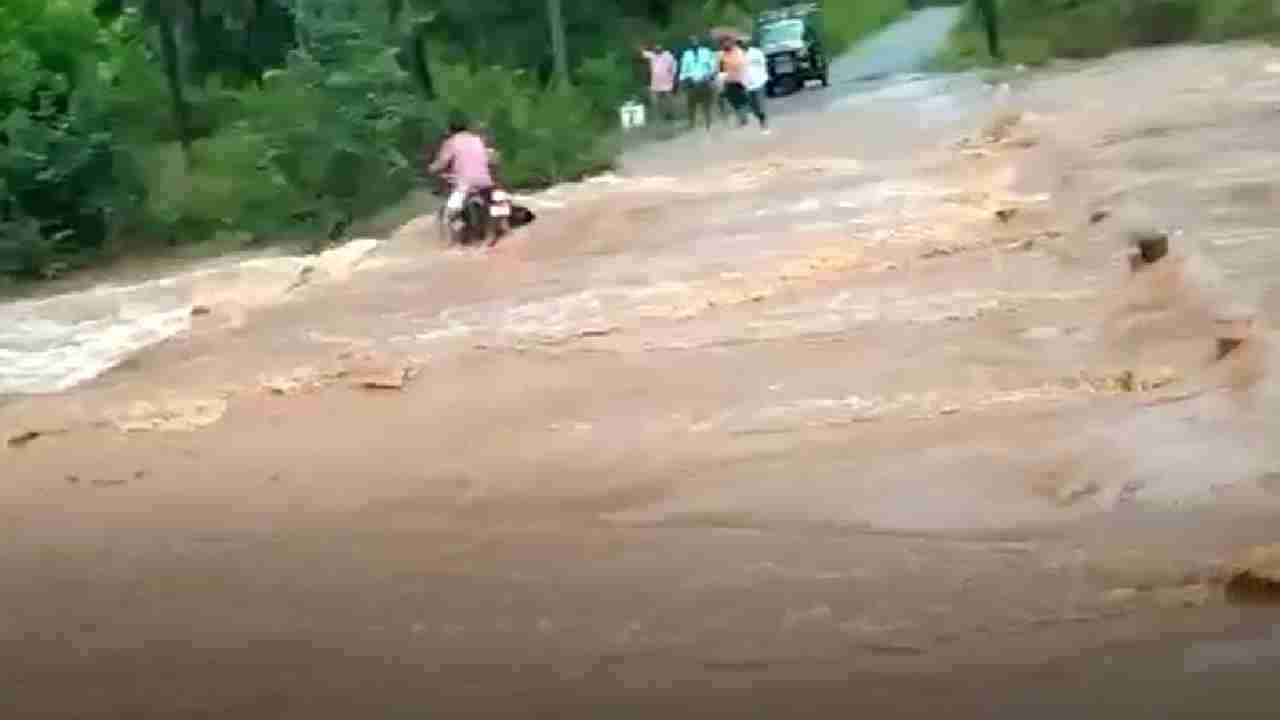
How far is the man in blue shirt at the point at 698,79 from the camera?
3691cm

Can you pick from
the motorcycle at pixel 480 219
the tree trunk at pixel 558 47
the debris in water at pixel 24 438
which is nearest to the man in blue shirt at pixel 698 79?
the tree trunk at pixel 558 47

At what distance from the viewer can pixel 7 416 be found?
15164 mm

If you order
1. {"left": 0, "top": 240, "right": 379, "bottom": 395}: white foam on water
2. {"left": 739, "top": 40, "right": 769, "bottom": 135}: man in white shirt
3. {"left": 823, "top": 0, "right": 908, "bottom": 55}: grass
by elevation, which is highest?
{"left": 0, "top": 240, "right": 379, "bottom": 395}: white foam on water

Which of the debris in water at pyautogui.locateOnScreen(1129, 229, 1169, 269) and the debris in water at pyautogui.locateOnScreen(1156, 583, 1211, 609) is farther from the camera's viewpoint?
the debris in water at pyautogui.locateOnScreen(1129, 229, 1169, 269)

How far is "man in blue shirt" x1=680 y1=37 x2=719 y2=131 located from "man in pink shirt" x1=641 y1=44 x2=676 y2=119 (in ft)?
1.69

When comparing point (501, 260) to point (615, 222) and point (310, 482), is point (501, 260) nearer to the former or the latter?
point (615, 222)

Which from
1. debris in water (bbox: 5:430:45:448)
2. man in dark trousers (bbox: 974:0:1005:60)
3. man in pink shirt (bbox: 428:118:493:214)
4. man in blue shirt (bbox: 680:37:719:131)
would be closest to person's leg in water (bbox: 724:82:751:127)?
man in blue shirt (bbox: 680:37:719:131)

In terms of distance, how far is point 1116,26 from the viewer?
46.8 meters

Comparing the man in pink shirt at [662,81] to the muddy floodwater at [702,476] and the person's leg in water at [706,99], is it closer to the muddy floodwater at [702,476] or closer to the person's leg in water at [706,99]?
the person's leg in water at [706,99]

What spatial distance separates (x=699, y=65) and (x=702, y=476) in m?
27.3

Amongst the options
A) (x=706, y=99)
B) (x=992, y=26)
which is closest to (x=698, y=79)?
(x=706, y=99)

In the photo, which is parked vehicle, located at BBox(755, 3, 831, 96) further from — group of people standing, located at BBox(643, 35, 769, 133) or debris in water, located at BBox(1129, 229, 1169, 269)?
debris in water, located at BBox(1129, 229, 1169, 269)

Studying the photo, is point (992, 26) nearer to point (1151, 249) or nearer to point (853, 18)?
point (853, 18)

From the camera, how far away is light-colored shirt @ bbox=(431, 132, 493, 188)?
21.8 meters
